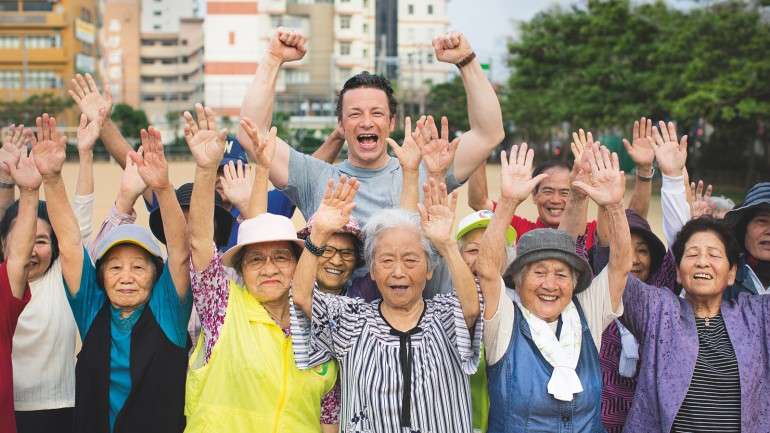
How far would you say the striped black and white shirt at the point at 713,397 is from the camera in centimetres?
370

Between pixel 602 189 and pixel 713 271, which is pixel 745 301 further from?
pixel 602 189

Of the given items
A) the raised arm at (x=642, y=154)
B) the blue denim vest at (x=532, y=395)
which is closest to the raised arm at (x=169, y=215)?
the blue denim vest at (x=532, y=395)

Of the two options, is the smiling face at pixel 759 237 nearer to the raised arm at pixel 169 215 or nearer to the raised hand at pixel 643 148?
Result: the raised hand at pixel 643 148

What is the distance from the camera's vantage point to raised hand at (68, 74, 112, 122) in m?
4.79

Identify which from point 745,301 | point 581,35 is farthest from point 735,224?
point 581,35

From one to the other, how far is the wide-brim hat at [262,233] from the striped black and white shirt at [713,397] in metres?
1.88

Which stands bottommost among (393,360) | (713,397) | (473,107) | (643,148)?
A: (713,397)

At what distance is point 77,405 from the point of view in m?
3.83

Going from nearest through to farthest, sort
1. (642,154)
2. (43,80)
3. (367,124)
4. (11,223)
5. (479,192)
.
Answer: (11,223) → (367,124) → (642,154) → (479,192) → (43,80)

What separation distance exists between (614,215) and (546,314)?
0.55 m

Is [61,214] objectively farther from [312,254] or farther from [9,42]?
[9,42]

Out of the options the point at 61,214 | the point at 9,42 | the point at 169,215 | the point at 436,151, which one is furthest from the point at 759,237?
the point at 9,42

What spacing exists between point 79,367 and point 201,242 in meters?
0.82

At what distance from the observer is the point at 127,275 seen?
3.88 meters
